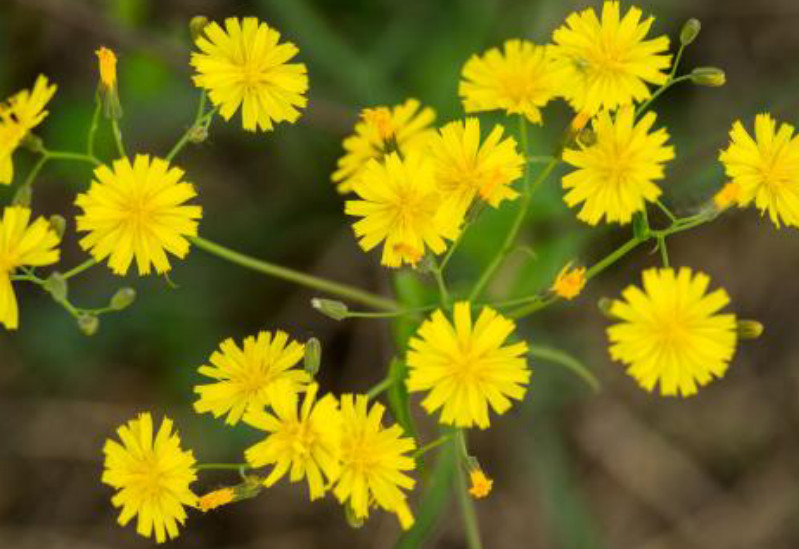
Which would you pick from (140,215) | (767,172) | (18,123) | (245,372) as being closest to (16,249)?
(140,215)

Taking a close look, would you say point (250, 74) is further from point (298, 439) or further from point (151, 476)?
point (151, 476)

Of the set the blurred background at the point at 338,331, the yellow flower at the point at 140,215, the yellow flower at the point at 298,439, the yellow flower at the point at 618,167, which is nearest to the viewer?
the yellow flower at the point at 298,439

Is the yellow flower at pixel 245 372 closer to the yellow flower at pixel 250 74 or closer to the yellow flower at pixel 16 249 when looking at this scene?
the yellow flower at pixel 16 249

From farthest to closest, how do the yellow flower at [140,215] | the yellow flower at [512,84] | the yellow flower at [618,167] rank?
1. the yellow flower at [512,84]
2. the yellow flower at [140,215]
3. the yellow flower at [618,167]

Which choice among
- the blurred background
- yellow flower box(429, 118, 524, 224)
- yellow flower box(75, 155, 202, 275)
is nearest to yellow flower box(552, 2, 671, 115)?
yellow flower box(429, 118, 524, 224)

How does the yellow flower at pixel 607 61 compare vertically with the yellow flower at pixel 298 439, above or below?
above

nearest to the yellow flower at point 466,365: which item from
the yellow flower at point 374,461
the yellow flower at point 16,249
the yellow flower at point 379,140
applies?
the yellow flower at point 374,461
